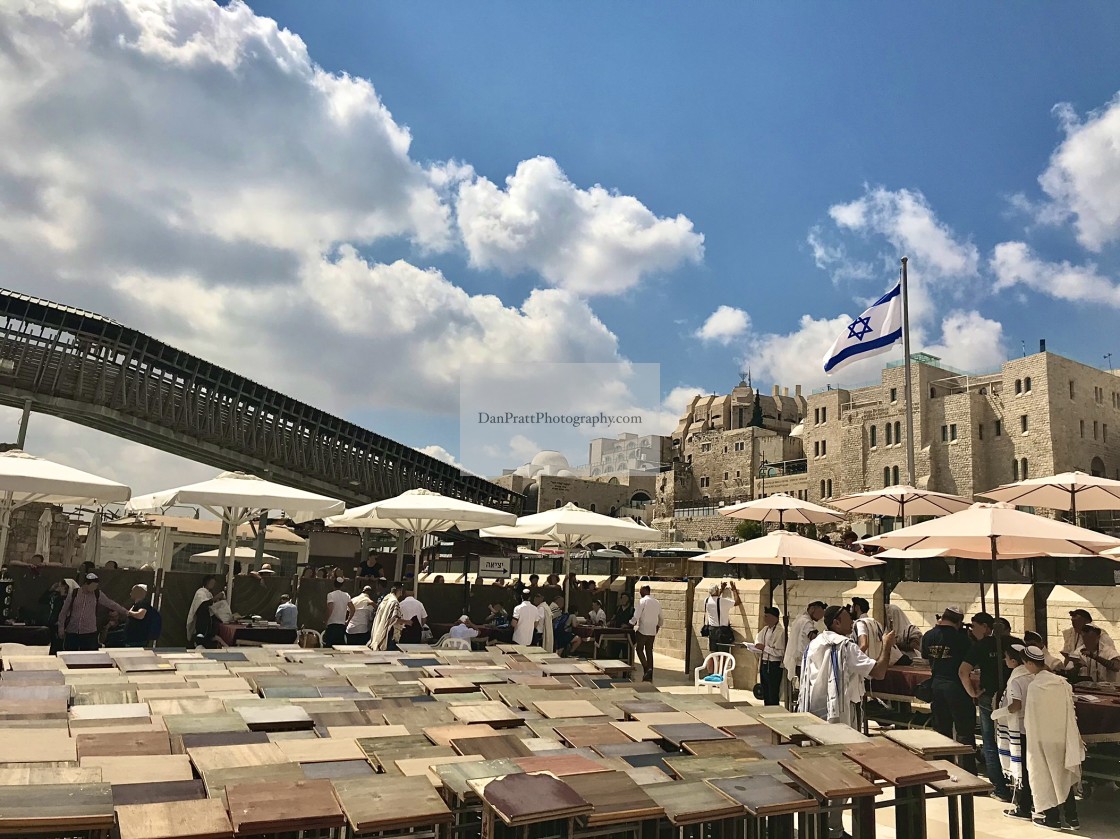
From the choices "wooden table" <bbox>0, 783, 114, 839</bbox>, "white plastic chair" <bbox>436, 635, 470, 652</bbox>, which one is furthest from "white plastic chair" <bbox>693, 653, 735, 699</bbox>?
"wooden table" <bbox>0, 783, 114, 839</bbox>

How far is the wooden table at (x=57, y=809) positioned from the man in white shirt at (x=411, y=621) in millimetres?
6721

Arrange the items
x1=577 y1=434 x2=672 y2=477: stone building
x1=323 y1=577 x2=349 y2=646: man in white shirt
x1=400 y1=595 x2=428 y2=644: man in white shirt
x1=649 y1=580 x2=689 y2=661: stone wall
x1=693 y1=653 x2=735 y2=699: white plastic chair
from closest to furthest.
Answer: x1=693 y1=653 x2=735 y2=699: white plastic chair < x1=400 y1=595 x2=428 y2=644: man in white shirt < x1=323 y1=577 x2=349 y2=646: man in white shirt < x1=649 y1=580 x2=689 y2=661: stone wall < x1=577 y1=434 x2=672 y2=477: stone building

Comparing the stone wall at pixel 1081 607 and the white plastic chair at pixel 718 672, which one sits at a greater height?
the stone wall at pixel 1081 607

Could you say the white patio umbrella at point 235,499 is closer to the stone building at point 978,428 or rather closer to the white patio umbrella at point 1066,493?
the white patio umbrella at point 1066,493

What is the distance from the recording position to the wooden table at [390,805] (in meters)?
2.82

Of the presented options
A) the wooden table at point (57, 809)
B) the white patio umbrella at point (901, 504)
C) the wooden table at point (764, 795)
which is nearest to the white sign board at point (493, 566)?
the white patio umbrella at point (901, 504)

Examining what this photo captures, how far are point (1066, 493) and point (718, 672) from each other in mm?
5056

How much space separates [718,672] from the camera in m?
9.07

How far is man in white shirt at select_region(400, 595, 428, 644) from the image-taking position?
9.51 metres

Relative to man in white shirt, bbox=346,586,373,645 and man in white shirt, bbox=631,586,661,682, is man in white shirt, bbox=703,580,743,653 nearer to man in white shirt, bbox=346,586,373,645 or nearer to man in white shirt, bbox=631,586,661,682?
man in white shirt, bbox=631,586,661,682

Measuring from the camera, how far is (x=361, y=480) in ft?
129

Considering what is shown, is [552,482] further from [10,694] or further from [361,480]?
[10,694]

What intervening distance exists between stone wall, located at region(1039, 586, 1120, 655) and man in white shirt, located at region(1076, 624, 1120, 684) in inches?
34.2

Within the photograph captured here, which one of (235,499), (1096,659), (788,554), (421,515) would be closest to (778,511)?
(788,554)
